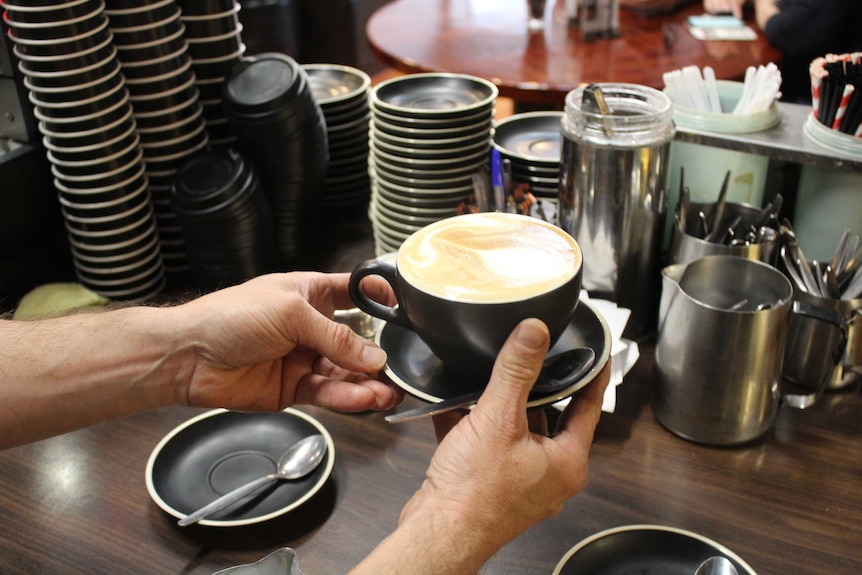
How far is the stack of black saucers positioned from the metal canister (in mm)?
569

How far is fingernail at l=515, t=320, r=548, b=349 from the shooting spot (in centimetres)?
84

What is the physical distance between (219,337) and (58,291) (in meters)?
0.77

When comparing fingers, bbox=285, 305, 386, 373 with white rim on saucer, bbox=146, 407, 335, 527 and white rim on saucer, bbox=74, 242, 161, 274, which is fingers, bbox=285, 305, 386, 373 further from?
white rim on saucer, bbox=74, 242, 161, 274

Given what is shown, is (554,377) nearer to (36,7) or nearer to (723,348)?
(723,348)

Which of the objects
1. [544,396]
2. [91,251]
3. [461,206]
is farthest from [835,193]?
[91,251]

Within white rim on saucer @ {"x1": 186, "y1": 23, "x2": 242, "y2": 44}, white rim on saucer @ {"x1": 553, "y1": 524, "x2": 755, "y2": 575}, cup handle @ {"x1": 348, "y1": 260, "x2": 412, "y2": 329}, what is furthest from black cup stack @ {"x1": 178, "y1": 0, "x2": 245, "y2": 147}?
white rim on saucer @ {"x1": 553, "y1": 524, "x2": 755, "y2": 575}

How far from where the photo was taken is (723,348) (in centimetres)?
113

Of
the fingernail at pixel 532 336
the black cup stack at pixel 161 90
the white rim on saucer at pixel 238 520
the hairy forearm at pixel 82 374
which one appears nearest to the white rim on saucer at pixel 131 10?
the black cup stack at pixel 161 90

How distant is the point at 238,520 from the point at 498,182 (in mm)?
801

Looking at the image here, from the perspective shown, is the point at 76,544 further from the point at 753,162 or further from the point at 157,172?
the point at 753,162

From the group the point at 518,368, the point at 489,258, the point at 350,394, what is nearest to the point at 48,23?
the point at 350,394

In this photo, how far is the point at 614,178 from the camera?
1340 mm

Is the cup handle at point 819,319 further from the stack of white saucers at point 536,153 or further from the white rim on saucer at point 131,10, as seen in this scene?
the white rim on saucer at point 131,10

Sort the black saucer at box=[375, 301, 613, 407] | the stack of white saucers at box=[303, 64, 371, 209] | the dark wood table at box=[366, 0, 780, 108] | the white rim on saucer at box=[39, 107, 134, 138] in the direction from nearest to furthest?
the black saucer at box=[375, 301, 613, 407]
the white rim on saucer at box=[39, 107, 134, 138]
the stack of white saucers at box=[303, 64, 371, 209]
the dark wood table at box=[366, 0, 780, 108]
